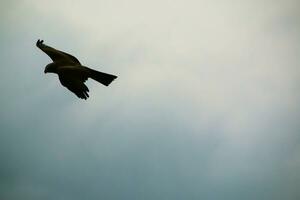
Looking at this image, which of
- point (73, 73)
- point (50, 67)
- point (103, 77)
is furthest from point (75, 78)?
point (103, 77)

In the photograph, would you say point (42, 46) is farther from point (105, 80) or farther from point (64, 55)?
point (105, 80)

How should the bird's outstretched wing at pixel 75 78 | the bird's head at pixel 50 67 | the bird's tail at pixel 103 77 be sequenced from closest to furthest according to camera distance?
1. the bird's tail at pixel 103 77
2. the bird's outstretched wing at pixel 75 78
3. the bird's head at pixel 50 67

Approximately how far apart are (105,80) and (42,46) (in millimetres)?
3275

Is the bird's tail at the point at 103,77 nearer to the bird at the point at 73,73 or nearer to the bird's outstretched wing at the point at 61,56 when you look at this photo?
the bird at the point at 73,73

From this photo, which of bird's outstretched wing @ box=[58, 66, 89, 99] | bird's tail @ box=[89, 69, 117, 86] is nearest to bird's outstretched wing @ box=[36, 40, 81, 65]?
bird's outstretched wing @ box=[58, 66, 89, 99]

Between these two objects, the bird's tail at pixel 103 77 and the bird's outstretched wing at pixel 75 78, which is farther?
the bird's outstretched wing at pixel 75 78

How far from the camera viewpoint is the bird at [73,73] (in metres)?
16.2

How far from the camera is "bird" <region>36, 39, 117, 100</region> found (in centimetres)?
1616

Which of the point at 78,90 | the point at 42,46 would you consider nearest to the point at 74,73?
the point at 78,90

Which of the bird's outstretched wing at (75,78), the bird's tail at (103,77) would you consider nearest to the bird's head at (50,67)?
the bird's outstretched wing at (75,78)

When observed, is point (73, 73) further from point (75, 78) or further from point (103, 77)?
point (103, 77)

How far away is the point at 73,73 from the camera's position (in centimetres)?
1642

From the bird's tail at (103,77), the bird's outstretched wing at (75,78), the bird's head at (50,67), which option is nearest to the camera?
the bird's tail at (103,77)

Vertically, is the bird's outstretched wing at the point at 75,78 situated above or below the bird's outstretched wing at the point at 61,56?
below
